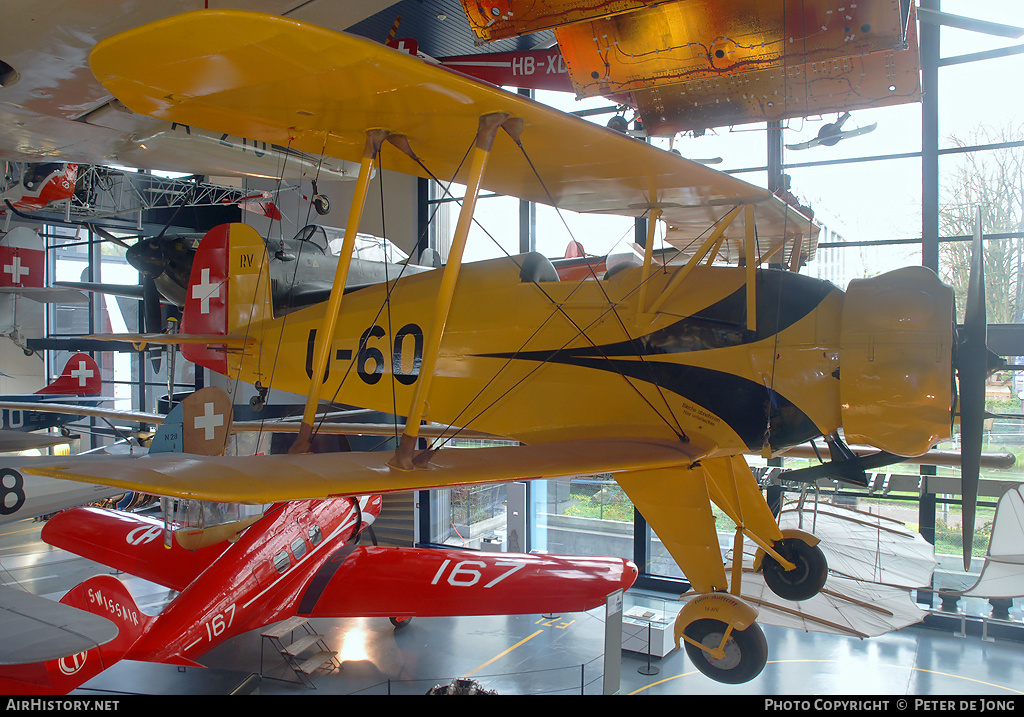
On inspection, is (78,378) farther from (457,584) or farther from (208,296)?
(457,584)

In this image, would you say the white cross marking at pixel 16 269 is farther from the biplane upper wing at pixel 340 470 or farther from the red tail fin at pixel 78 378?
the biplane upper wing at pixel 340 470

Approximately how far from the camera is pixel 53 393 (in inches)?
479

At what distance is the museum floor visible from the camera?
604 cm

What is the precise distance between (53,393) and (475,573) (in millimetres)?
10712

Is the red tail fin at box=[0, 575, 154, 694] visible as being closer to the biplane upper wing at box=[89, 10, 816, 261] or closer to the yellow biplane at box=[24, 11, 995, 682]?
the yellow biplane at box=[24, 11, 995, 682]

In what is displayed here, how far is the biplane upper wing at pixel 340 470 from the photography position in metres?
1.96

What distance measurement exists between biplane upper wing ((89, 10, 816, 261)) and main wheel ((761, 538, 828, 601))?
202 centimetres

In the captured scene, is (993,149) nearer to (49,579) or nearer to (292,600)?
(292,600)

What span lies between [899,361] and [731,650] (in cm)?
151

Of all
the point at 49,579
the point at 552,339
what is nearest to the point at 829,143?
the point at 552,339

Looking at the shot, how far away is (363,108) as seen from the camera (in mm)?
2271

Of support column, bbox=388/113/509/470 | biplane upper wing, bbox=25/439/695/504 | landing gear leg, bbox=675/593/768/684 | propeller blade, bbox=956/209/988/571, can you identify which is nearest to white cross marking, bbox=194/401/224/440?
biplane upper wing, bbox=25/439/695/504

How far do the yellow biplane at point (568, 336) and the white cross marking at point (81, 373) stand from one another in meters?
11.3

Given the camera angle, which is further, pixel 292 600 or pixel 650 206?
pixel 292 600
